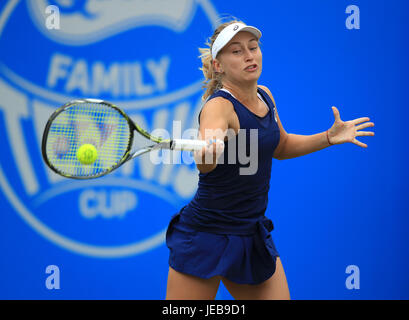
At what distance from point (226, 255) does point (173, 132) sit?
4.38 feet

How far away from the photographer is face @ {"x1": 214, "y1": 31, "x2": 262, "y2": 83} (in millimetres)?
1992

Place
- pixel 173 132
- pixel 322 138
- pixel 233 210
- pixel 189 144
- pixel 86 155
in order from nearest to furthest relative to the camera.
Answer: pixel 189 144
pixel 86 155
pixel 233 210
pixel 322 138
pixel 173 132

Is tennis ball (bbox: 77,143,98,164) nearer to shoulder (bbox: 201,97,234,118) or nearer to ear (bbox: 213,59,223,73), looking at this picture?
shoulder (bbox: 201,97,234,118)

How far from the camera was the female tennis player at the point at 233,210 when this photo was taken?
195 cm

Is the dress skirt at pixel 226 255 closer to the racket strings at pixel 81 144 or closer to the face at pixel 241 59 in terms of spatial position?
the racket strings at pixel 81 144

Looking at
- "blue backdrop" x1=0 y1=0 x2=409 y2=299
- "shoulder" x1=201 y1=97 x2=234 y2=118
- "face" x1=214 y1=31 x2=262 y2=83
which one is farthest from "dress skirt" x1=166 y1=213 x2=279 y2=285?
"blue backdrop" x1=0 y1=0 x2=409 y2=299

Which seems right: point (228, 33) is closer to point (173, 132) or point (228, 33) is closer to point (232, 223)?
point (232, 223)

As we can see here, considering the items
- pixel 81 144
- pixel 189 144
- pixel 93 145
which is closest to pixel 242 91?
pixel 189 144

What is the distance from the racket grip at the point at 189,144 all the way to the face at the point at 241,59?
399 mm

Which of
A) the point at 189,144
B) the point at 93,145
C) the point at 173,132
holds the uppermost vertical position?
the point at 173,132

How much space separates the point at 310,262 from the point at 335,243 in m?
0.19

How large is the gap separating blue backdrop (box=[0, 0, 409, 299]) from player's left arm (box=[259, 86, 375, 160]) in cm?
98

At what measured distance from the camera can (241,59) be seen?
2004 millimetres

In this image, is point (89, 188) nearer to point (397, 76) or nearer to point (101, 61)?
point (101, 61)
